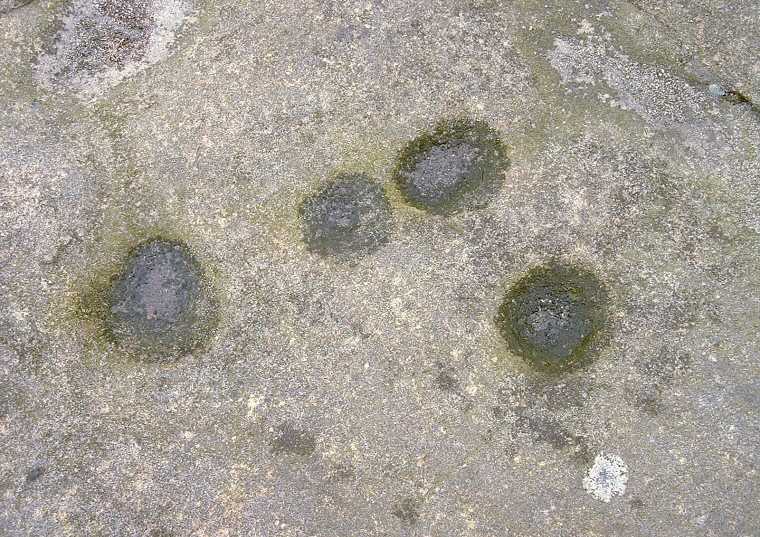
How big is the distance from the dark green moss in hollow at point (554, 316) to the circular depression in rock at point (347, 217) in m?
0.72

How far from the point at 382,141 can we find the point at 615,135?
1.14 m

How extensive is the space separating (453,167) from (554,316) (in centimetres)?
88

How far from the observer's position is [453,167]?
2643 millimetres

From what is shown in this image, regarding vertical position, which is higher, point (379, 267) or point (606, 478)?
point (379, 267)

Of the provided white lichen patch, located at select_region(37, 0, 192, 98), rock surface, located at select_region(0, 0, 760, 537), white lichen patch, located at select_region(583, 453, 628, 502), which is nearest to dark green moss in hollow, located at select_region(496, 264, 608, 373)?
rock surface, located at select_region(0, 0, 760, 537)

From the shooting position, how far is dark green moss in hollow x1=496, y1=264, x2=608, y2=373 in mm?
2533

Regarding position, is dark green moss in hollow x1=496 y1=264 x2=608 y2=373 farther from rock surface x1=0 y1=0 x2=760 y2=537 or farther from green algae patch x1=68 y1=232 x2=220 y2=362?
green algae patch x1=68 y1=232 x2=220 y2=362

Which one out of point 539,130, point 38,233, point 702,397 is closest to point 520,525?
point 702,397

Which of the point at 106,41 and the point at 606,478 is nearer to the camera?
the point at 606,478

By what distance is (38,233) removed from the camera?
2.65 m

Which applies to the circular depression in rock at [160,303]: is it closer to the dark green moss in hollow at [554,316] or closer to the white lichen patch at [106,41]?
the white lichen patch at [106,41]

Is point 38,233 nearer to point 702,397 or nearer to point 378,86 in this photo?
point 378,86

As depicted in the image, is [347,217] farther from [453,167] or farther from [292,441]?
[292,441]

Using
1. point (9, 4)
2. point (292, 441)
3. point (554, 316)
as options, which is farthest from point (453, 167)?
point (9, 4)
